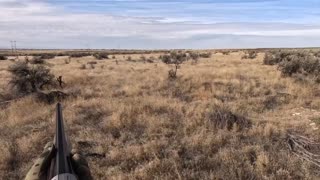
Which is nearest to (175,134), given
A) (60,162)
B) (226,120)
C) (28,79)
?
(226,120)

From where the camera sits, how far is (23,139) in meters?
8.36

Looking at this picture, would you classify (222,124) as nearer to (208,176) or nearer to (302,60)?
(208,176)

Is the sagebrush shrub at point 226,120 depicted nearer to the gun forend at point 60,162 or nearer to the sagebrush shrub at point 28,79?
the gun forend at point 60,162

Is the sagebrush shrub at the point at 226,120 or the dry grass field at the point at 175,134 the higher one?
the sagebrush shrub at the point at 226,120

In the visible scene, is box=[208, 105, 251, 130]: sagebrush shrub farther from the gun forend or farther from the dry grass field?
the gun forend

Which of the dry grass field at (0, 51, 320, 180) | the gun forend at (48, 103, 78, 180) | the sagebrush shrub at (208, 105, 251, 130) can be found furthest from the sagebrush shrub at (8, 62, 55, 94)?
the gun forend at (48, 103, 78, 180)

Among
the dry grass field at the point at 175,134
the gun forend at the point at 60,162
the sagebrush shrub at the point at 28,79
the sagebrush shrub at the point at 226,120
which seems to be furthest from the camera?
the sagebrush shrub at the point at 28,79

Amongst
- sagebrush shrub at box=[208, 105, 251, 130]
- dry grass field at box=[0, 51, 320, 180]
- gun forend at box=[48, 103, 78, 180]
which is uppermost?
gun forend at box=[48, 103, 78, 180]

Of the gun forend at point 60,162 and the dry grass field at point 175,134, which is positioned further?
the dry grass field at point 175,134

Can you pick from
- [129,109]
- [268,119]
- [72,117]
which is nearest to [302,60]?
[268,119]

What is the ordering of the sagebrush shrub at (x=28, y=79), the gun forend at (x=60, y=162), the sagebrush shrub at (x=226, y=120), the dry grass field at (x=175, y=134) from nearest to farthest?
the gun forend at (x=60, y=162) < the dry grass field at (x=175, y=134) < the sagebrush shrub at (x=226, y=120) < the sagebrush shrub at (x=28, y=79)

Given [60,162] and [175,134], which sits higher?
[60,162]

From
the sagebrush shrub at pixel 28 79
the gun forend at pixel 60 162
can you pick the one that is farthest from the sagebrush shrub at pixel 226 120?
the sagebrush shrub at pixel 28 79

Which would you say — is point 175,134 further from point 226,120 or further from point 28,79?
point 28,79
